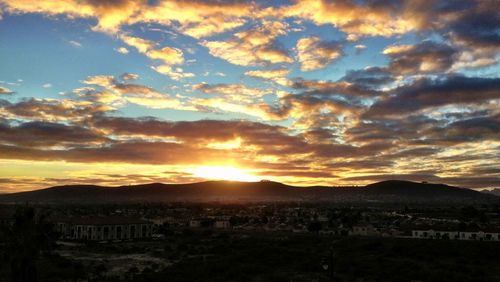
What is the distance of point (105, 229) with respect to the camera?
3300 inches

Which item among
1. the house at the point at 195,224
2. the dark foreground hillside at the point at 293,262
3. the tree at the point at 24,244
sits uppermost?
the tree at the point at 24,244

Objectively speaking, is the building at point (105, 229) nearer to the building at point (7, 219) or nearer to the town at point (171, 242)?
the town at point (171, 242)

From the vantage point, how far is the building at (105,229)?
82.9 meters

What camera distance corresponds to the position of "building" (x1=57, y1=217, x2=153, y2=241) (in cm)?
8288

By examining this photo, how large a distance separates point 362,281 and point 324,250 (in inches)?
817

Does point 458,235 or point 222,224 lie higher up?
point 458,235

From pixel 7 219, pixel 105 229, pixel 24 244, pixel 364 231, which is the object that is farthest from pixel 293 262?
pixel 105 229

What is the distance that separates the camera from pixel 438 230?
85125 millimetres

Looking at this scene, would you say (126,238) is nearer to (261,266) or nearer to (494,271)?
(261,266)

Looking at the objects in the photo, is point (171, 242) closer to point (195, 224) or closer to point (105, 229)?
point (105, 229)

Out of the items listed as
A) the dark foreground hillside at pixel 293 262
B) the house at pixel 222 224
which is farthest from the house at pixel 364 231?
the house at pixel 222 224

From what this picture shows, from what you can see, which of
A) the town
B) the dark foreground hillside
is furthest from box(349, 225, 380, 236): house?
the dark foreground hillside

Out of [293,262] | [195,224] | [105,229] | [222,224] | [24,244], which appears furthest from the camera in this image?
[195,224]

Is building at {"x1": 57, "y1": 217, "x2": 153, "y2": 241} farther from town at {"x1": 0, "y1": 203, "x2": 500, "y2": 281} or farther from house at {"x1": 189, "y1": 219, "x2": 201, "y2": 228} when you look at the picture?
house at {"x1": 189, "y1": 219, "x2": 201, "y2": 228}
